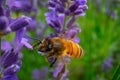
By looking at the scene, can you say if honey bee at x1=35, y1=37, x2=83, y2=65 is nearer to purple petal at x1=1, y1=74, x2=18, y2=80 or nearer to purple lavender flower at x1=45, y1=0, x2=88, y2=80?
purple lavender flower at x1=45, y1=0, x2=88, y2=80

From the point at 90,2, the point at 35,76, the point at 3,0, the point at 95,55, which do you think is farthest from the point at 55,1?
the point at 90,2

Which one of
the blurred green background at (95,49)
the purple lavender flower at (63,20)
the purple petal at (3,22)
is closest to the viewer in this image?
the purple petal at (3,22)

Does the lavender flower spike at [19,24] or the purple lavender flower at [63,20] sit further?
the purple lavender flower at [63,20]

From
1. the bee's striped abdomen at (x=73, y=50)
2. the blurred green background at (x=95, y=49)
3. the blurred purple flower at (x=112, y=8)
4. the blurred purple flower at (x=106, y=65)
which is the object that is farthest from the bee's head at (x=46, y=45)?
the blurred purple flower at (x=112, y=8)

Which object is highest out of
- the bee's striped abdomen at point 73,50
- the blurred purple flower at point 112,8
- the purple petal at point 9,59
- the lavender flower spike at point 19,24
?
the lavender flower spike at point 19,24

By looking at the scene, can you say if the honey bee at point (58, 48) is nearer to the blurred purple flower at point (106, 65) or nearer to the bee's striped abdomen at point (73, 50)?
the bee's striped abdomen at point (73, 50)

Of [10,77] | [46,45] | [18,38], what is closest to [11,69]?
[10,77]
